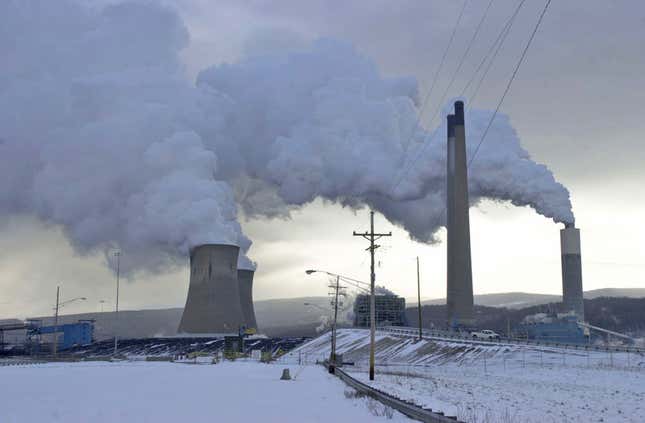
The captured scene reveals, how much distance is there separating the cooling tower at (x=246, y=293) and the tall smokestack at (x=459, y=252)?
3444cm

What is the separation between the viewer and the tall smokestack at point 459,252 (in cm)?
10156

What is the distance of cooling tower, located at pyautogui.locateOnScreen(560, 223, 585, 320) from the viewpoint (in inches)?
3917

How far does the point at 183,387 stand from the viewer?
117 feet

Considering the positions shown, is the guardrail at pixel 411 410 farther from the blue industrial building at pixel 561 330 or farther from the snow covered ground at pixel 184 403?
the blue industrial building at pixel 561 330

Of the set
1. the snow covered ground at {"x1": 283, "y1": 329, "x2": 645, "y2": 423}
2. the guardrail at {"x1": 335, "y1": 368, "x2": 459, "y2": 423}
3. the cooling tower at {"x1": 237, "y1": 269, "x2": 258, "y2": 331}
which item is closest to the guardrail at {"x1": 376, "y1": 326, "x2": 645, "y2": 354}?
the snow covered ground at {"x1": 283, "y1": 329, "x2": 645, "y2": 423}

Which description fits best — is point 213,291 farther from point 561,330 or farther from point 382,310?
point 382,310

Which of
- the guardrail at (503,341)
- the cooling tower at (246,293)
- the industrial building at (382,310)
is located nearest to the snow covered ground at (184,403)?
the guardrail at (503,341)

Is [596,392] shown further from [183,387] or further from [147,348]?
[147,348]

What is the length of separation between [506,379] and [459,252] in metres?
53.2

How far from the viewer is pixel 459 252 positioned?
102 m

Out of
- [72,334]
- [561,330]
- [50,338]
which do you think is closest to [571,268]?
[561,330]

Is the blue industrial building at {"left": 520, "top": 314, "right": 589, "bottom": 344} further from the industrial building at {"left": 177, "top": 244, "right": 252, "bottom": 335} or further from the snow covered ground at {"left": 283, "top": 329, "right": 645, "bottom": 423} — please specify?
the industrial building at {"left": 177, "top": 244, "right": 252, "bottom": 335}

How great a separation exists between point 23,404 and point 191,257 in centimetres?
8054

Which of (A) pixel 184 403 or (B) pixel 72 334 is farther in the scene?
(B) pixel 72 334
